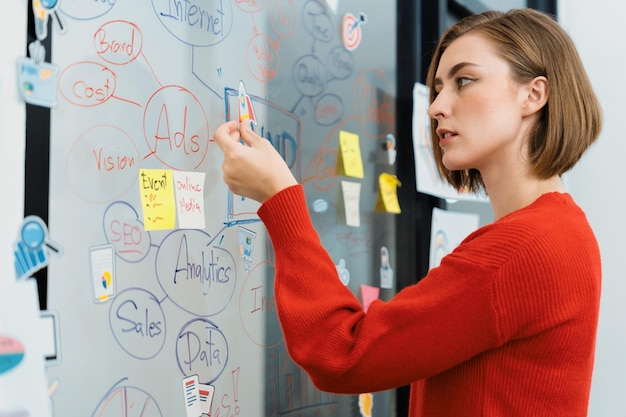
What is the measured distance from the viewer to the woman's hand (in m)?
0.87

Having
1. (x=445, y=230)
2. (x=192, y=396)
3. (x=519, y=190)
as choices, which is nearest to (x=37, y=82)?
(x=192, y=396)

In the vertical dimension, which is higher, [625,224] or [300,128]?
[300,128]

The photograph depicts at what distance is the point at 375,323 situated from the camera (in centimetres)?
79

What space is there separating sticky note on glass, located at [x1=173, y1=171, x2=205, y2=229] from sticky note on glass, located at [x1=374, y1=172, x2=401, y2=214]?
1.81 ft

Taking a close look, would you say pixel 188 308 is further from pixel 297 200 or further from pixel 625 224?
pixel 625 224

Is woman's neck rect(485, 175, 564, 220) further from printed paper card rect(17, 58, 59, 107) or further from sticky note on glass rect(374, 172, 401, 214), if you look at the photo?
printed paper card rect(17, 58, 59, 107)

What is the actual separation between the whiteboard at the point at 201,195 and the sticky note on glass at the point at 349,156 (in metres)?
0.02

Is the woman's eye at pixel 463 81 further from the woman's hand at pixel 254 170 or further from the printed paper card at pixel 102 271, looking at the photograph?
the printed paper card at pixel 102 271

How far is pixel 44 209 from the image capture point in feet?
2.66

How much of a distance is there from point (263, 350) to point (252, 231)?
0.70 feet

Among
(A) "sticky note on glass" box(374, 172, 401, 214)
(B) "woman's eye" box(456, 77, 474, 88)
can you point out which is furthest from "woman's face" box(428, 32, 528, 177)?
(A) "sticky note on glass" box(374, 172, 401, 214)

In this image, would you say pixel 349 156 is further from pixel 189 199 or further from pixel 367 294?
pixel 189 199

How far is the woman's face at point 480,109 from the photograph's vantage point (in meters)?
0.94

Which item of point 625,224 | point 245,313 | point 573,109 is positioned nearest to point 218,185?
point 245,313
